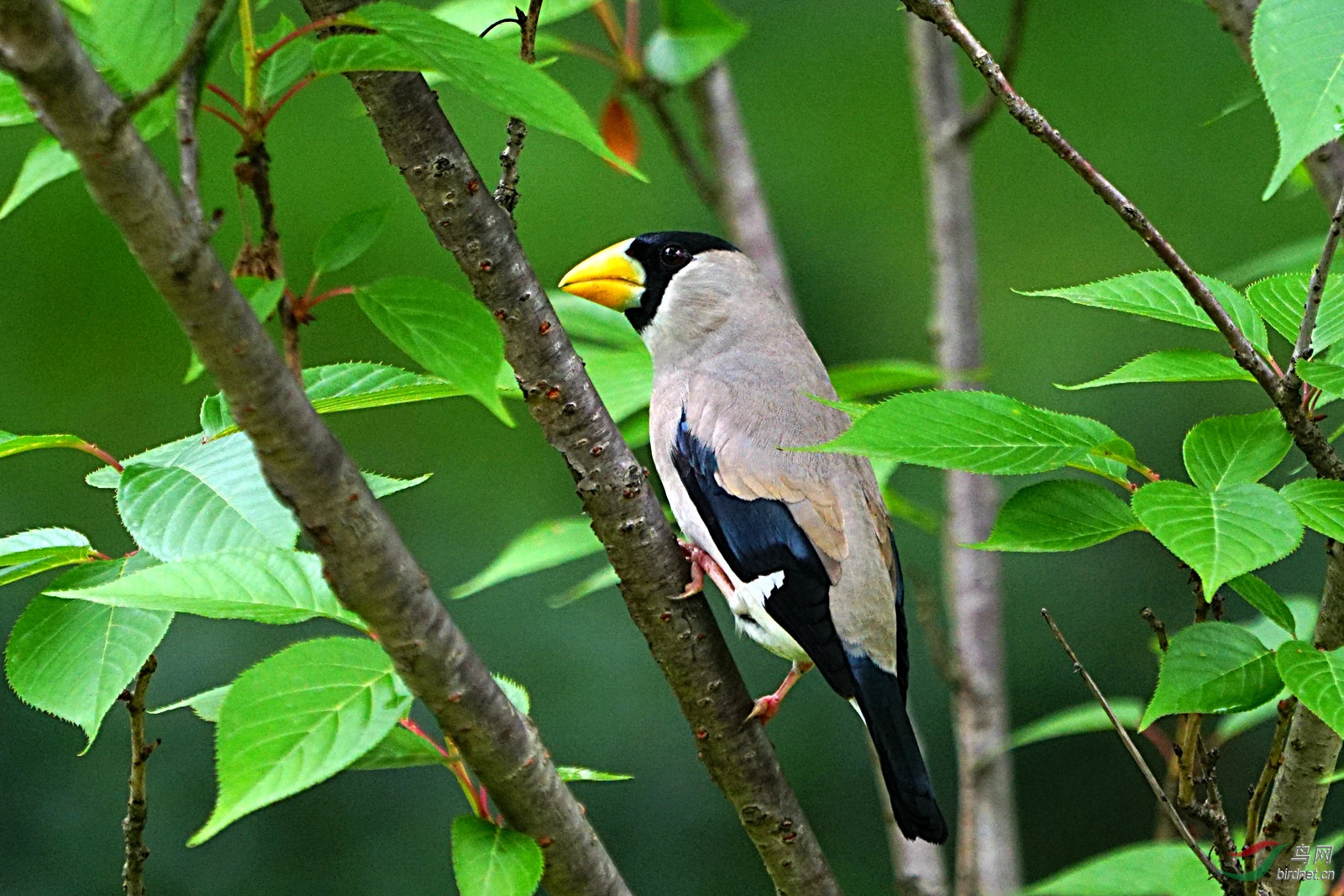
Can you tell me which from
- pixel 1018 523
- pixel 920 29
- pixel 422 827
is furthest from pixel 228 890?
pixel 1018 523

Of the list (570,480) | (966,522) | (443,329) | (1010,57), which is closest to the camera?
(443,329)

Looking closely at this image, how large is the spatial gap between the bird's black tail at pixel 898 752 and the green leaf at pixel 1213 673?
1.29 feet

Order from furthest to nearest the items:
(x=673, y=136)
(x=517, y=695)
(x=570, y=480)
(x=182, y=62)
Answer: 1. (x=570, y=480)
2. (x=673, y=136)
3. (x=517, y=695)
4. (x=182, y=62)

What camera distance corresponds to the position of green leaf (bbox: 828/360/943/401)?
189 cm

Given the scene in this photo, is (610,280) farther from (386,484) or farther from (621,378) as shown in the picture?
(386,484)

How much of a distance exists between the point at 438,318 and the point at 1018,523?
50cm

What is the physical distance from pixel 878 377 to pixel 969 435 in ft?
3.07

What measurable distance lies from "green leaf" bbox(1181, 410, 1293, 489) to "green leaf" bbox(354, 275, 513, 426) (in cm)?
56

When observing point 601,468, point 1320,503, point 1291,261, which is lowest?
point 1291,261

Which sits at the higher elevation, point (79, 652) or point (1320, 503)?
point (79, 652)

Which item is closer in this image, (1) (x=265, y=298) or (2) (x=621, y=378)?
(1) (x=265, y=298)

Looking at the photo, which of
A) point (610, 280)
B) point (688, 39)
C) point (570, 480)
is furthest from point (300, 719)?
point (570, 480)

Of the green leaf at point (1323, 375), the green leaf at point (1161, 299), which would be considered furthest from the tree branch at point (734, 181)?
the green leaf at point (1323, 375)

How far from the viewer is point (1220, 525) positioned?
948 millimetres
